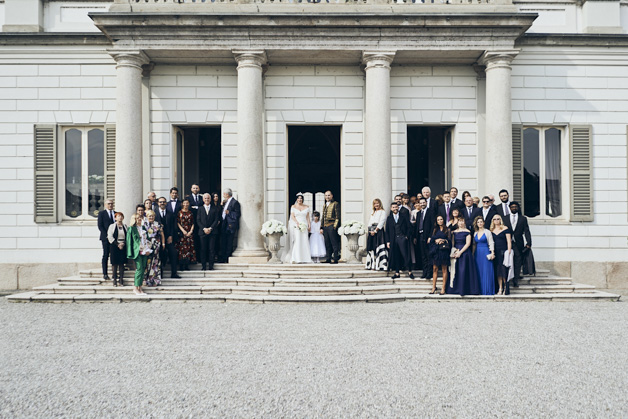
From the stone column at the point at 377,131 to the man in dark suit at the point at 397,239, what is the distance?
1.00m

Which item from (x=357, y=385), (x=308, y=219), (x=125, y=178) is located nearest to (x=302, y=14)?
(x=308, y=219)

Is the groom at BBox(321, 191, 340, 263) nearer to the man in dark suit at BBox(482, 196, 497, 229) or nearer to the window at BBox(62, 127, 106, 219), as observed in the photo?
the man in dark suit at BBox(482, 196, 497, 229)

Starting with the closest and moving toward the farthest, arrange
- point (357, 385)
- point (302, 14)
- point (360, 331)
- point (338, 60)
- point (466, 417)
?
point (466, 417)
point (357, 385)
point (360, 331)
point (302, 14)
point (338, 60)

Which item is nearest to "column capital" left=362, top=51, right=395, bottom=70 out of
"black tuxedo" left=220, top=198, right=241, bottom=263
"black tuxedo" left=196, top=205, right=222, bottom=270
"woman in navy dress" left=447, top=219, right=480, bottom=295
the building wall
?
→ the building wall

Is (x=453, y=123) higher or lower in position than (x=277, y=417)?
higher

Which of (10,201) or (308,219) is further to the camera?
(10,201)

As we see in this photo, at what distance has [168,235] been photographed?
12.5 metres

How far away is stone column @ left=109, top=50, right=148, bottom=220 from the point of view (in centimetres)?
1337

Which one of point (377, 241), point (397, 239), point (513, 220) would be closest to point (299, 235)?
point (377, 241)

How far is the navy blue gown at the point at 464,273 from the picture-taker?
11.4 meters

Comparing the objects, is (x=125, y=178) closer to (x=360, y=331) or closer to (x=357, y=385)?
(x=360, y=331)

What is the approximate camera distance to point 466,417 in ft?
15.4

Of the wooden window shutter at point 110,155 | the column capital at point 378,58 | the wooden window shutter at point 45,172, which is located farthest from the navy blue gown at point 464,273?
the wooden window shutter at point 45,172

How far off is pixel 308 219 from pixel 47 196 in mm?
6761
